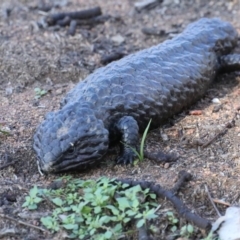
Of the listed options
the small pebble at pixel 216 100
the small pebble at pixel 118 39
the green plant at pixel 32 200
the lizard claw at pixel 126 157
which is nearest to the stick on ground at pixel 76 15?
the small pebble at pixel 118 39

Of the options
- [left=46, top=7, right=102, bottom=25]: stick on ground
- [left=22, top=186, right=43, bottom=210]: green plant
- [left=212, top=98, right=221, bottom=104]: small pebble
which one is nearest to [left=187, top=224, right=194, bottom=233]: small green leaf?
[left=22, top=186, right=43, bottom=210]: green plant

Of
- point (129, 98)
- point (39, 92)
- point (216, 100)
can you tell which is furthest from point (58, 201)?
point (216, 100)

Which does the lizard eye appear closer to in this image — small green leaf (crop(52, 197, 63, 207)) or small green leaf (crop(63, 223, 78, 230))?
small green leaf (crop(52, 197, 63, 207))

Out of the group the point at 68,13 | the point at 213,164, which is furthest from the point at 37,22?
the point at 213,164

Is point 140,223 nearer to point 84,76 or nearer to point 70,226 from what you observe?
point 70,226

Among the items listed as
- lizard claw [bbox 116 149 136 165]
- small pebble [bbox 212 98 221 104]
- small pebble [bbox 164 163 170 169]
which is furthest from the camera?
small pebble [bbox 212 98 221 104]

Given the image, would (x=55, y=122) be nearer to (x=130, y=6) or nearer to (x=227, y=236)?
(x=227, y=236)

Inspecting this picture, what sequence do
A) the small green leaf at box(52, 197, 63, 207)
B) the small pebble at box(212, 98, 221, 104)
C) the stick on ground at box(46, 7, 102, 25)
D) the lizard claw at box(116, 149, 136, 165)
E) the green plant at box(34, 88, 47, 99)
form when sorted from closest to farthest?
1. the small green leaf at box(52, 197, 63, 207)
2. the lizard claw at box(116, 149, 136, 165)
3. the small pebble at box(212, 98, 221, 104)
4. the green plant at box(34, 88, 47, 99)
5. the stick on ground at box(46, 7, 102, 25)
